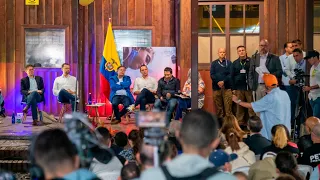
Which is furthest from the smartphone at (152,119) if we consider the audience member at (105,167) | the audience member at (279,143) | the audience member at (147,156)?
the audience member at (279,143)

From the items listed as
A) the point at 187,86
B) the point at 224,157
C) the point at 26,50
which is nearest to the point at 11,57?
the point at 26,50

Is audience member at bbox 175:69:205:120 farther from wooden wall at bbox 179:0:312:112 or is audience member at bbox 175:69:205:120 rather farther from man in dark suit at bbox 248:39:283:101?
man in dark suit at bbox 248:39:283:101

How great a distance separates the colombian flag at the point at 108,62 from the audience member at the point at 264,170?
274 inches

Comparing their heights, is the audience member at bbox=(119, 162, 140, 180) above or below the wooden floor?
above

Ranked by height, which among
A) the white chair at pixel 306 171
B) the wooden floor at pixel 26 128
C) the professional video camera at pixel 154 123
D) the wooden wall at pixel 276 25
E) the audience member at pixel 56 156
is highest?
the wooden wall at pixel 276 25

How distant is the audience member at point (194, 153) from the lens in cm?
252

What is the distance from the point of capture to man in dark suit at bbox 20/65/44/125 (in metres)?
10.2

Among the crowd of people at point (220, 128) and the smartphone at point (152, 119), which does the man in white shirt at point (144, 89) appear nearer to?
the crowd of people at point (220, 128)

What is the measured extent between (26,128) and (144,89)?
7.75 ft

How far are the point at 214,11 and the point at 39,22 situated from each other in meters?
3.74

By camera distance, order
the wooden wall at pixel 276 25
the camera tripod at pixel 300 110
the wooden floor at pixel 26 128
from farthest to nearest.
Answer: the wooden wall at pixel 276 25 → the camera tripod at pixel 300 110 → the wooden floor at pixel 26 128

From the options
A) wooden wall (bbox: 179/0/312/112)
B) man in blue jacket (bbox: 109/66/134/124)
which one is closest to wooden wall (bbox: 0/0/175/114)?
wooden wall (bbox: 179/0/312/112)

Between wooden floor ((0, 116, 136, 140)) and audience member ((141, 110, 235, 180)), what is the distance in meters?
6.27

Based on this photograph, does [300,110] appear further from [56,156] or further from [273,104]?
[56,156]
